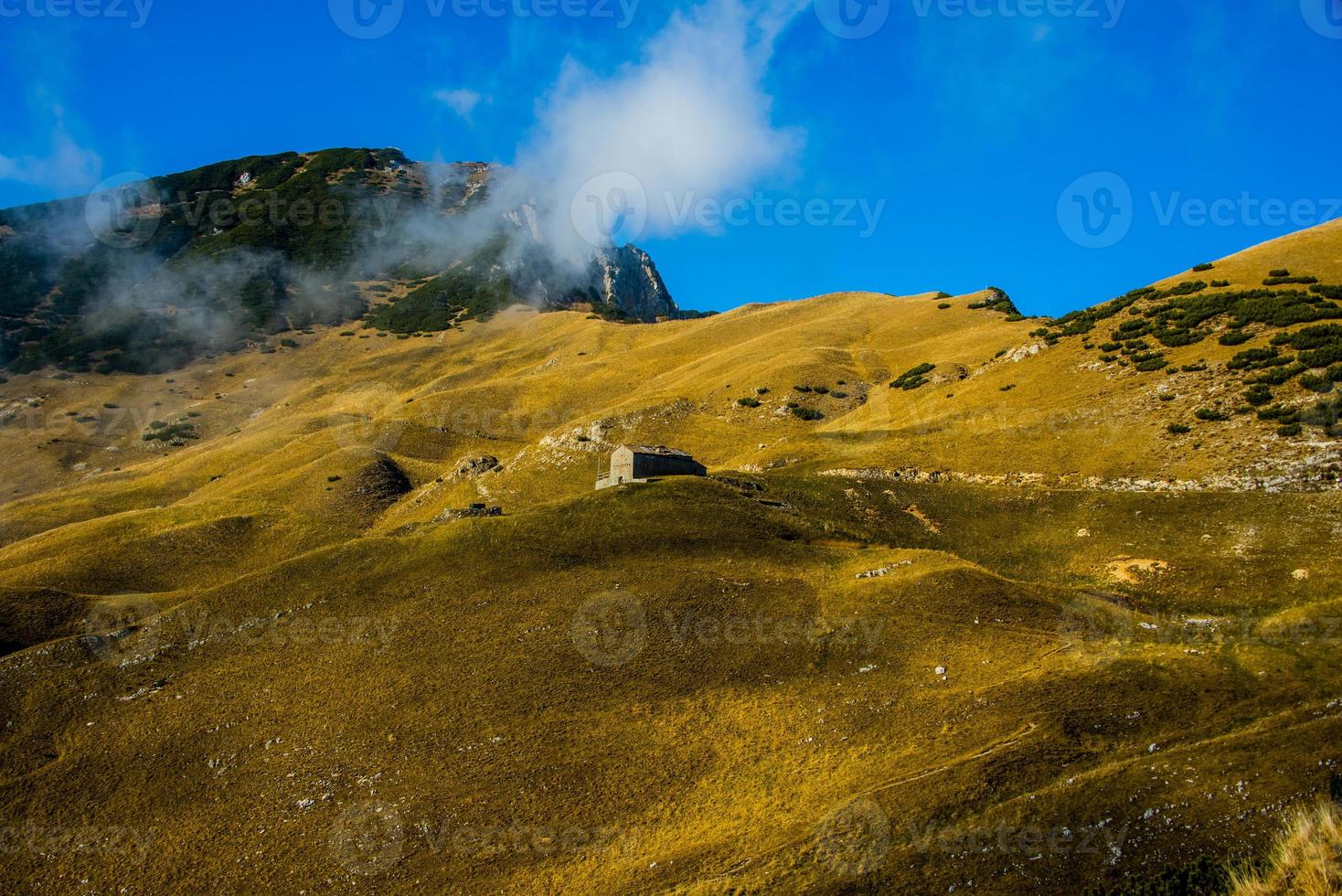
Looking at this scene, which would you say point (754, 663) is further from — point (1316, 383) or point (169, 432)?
point (169, 432)

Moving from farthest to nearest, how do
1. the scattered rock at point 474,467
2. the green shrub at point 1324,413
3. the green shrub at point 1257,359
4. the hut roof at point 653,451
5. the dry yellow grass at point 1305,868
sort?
the scattered rock at point 474,467 → the hut roof at point 653,451 → the green shrub at point 1257,359 → the green shrub at point 1324,413 → the dry yellow grass at point 1305,868

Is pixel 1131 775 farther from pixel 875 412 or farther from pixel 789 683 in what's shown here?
pixel 875 412

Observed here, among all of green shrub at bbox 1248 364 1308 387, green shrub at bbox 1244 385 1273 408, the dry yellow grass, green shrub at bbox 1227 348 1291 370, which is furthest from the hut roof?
the dry yellow grass

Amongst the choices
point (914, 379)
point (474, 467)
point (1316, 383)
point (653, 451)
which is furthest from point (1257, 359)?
point (474, 467)

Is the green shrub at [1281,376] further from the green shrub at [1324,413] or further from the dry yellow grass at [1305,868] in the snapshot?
the dry yellow grass at [1305,868]

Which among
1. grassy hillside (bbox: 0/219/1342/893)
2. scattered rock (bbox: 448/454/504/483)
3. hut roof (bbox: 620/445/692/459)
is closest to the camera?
grassy hillside (bbox: 0/219/1342/893)

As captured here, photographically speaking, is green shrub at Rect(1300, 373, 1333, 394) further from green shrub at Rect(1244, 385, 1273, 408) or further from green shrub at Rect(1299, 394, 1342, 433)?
green shrub at Rect(1244, 385, 1273, 408)

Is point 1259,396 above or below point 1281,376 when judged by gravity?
below

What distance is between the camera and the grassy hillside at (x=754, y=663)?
28172 millimetres

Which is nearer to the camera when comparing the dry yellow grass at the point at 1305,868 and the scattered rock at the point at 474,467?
the dry yellow grass at the point at 1305,868

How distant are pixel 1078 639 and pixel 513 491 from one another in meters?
59.6

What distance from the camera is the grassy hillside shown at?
28.2 metres

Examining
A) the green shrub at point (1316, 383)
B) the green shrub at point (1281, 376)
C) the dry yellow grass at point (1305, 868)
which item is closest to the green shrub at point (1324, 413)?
the green shrub at point (1316, 383)

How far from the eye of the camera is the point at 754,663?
137 feet
